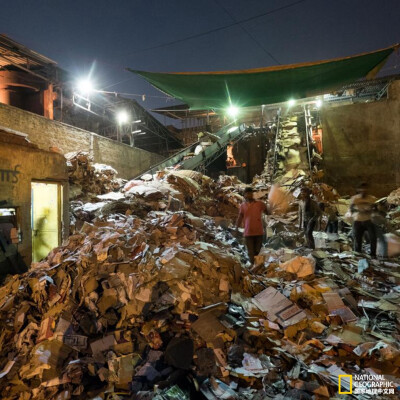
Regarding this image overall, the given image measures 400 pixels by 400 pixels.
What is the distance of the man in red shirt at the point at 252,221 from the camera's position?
478cm

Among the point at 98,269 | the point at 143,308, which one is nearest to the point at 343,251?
the point at 143,308

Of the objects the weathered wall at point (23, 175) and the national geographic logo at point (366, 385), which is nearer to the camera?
the national geographic logo at point (366, 385)

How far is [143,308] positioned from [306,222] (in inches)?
189

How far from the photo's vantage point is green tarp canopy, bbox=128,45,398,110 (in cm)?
482

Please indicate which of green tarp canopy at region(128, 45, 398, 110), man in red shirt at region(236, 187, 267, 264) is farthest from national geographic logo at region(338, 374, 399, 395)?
green tarp canopy at region(128, 45, 398, 110)

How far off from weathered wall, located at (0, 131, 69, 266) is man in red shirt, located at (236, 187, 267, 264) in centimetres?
410

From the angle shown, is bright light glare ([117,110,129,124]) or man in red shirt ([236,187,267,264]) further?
bright light glare ([117,110,129,124])

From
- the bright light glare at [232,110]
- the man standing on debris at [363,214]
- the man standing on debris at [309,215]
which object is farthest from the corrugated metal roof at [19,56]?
the man standing on debris at [363,214]

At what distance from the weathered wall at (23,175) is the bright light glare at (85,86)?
10.6m

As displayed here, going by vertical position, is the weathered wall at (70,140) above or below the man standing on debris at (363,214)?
above

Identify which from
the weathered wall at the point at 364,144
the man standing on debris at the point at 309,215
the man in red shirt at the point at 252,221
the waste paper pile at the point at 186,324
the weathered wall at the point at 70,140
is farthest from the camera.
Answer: the weathered wall at the point at 364,144

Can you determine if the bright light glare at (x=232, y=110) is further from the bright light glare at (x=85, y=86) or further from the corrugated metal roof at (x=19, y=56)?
the corrugated metal roof at (x=19, y=56)

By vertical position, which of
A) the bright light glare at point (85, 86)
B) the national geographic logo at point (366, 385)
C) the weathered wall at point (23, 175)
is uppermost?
the bright light glare at point (85, 86)

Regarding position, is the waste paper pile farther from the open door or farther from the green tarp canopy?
the green tarp canopy
